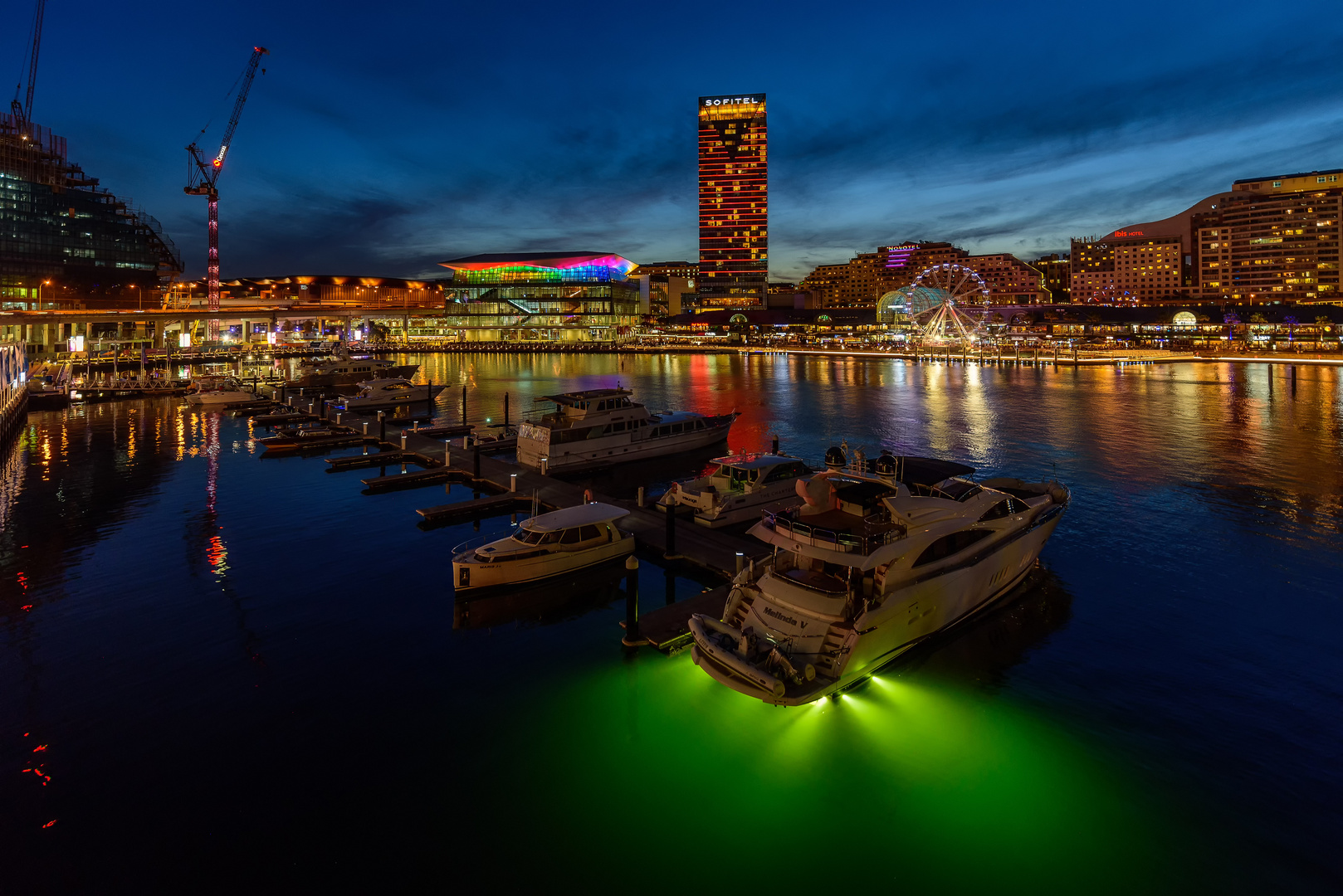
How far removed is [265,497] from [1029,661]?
91.0ft

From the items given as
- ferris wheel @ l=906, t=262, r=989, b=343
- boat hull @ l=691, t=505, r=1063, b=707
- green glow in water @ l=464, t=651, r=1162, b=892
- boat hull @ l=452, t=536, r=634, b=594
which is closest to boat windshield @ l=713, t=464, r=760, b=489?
boat hull @ l=452, t=536, r=634, b=594

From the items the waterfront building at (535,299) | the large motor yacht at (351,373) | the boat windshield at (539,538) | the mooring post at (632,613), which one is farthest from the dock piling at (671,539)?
the waterfront building at (535,299)

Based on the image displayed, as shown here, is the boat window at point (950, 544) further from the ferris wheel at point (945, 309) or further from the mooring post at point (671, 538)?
the ferris wheel at point (945, 309)

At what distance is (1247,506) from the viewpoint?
27.5 m

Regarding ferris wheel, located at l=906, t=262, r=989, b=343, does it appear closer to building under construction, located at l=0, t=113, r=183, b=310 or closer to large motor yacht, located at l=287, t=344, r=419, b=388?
large motor yacht, located at l=287, t=344, r=419, b=388

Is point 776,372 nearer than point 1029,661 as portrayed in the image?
No

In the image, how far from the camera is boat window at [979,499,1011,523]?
16648 millimetres

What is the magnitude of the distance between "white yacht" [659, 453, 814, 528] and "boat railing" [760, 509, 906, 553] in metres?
8.44

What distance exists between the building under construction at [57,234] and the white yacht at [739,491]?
5902 inches

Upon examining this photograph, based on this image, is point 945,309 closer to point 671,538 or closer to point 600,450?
point 600,450

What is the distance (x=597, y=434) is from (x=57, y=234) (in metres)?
158

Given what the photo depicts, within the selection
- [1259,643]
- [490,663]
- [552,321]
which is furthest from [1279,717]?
[552,321]

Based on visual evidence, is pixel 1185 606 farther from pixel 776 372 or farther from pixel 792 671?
pixel 776 372

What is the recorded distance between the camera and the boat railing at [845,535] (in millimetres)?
13523
